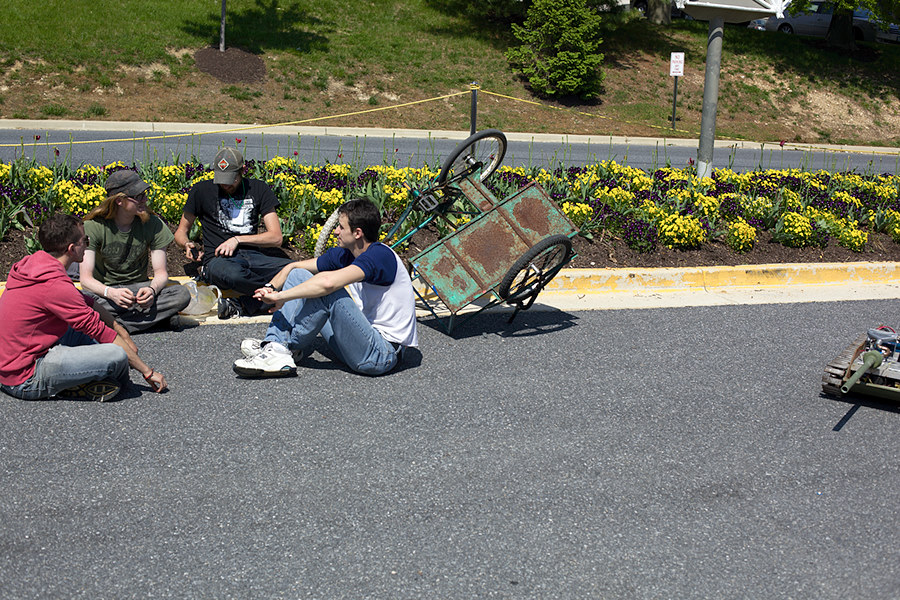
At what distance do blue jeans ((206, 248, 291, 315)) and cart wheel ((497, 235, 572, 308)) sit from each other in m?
1.71

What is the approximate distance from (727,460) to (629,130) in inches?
649

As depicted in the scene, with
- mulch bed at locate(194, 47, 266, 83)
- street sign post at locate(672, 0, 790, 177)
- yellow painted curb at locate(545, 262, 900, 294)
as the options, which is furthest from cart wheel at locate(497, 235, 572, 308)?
mulch bed at locate(194, 47, 266, 83)

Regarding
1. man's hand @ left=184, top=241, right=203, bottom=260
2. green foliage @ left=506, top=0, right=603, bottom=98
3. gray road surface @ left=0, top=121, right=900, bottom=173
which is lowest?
gray road surface @ left=0, top=121, right=900, bottom=173

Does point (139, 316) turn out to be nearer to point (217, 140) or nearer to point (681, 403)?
point (681, 403)

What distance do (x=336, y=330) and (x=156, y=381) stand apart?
104 centimetres

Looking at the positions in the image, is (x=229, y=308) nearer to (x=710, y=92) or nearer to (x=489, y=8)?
(x=710, y=92)

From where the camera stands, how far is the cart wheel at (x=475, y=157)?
6.85 meters

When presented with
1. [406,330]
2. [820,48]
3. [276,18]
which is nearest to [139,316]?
[406,330]

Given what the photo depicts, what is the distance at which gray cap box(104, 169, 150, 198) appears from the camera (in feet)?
18.6

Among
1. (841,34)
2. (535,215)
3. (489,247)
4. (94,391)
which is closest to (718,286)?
(535,215)

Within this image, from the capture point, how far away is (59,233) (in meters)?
4.55

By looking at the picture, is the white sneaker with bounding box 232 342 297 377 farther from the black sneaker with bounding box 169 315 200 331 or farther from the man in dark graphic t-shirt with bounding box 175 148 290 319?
the man in dark graphic t-shirt with bounding box 175 148 290 319

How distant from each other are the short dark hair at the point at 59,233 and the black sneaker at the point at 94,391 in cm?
72

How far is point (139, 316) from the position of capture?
19.2 feet
